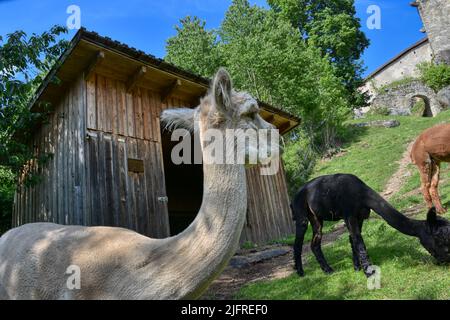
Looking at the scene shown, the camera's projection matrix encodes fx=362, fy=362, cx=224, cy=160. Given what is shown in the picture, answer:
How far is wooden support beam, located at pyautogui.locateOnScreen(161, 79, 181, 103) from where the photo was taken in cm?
949

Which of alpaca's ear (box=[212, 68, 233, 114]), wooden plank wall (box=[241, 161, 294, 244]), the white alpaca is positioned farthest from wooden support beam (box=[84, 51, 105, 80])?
wooden plank wall (box=[241, 161, 294, 244])

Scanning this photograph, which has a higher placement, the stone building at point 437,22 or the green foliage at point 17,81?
the stone building at point 437,22

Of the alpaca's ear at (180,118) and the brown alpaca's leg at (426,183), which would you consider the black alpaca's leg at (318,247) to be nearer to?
the alpaca's ear at (180,118)

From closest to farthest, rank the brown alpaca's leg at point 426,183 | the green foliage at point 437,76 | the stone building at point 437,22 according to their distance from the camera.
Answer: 1. the brown alpaca's leg at point 426,183
2. the green foliage at point 437,76
3. the stone building at point 437,22

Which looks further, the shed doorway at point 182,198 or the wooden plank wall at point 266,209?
the shed doorway at point 182,198

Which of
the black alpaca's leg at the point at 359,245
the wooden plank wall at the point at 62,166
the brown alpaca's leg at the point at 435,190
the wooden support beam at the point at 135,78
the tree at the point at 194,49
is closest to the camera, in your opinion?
the black alpaca's leg at the point at 359,245

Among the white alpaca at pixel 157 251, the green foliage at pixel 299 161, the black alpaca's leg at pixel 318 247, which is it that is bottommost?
the black alpaca's leg at pixel 318 247

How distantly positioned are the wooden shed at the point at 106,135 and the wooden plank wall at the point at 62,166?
2cm

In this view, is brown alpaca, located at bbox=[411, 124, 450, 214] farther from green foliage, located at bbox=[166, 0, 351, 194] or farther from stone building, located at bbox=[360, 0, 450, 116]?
stone building, located at bbox=[360, 0, 450, 116]

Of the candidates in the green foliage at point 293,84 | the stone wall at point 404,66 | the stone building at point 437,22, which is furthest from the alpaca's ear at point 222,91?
the stone wall at point 404,66

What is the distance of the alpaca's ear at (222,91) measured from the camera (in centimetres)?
308

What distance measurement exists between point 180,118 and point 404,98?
4083cm
